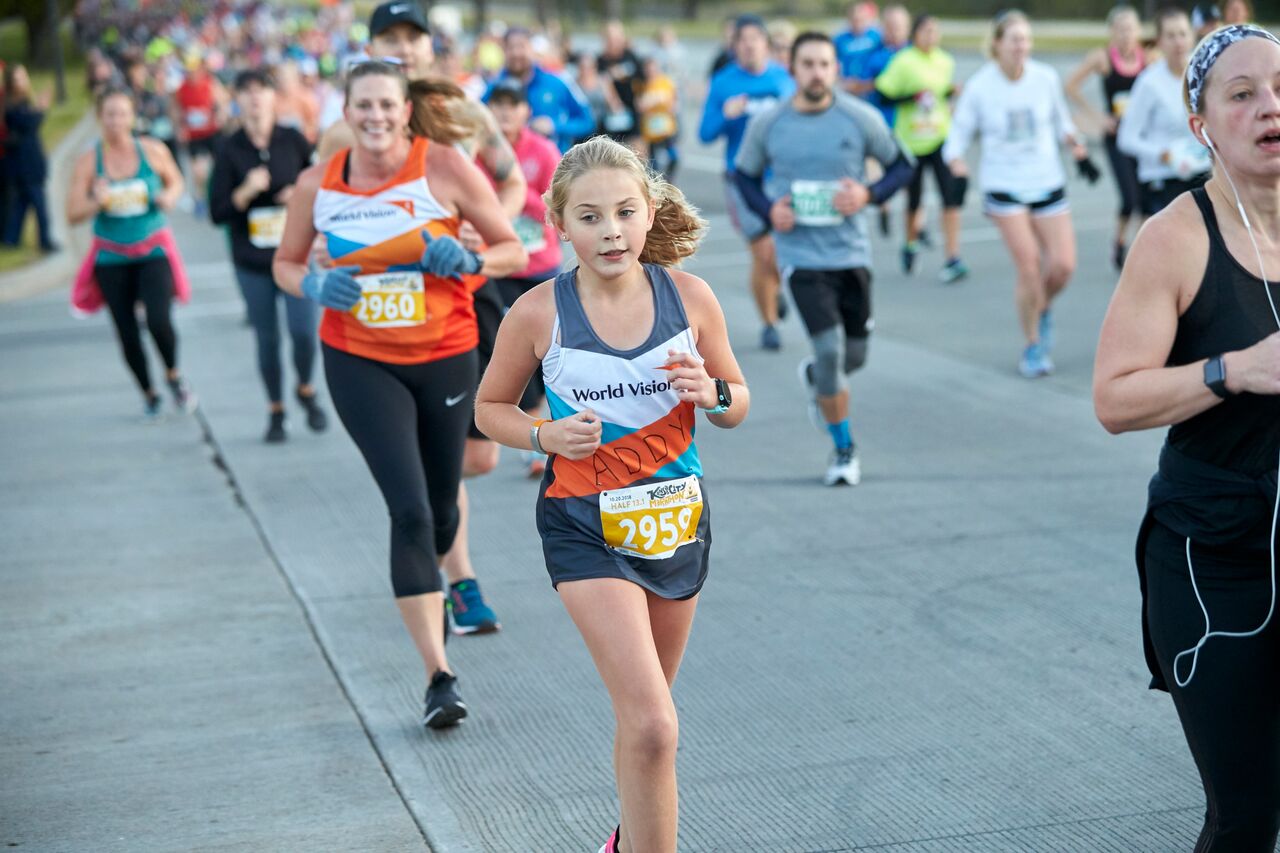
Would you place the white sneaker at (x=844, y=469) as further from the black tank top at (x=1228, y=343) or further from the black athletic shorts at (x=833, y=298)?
the black tank top at (x=1228, y=343)

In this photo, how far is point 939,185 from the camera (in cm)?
1444

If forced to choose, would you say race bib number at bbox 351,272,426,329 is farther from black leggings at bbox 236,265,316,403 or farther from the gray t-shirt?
black leggings at bbox 236,265,316,403

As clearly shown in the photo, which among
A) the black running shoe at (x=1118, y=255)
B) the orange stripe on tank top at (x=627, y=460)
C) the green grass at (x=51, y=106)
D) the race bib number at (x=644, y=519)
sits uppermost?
the orange stripe on tank top at (x=627, y=460)

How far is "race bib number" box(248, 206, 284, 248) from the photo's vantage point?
9.73 metres

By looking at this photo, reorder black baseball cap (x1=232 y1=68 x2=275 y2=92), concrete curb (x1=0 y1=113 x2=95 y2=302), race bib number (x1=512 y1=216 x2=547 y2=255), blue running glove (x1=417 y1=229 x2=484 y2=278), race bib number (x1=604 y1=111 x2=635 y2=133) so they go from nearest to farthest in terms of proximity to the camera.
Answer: blue running glove (x1=417 y1=229 x2=484 y2=278) < race bib number (x1=512 y1=216 x2=547 y2=255) < black baseball cap (x1=232 y1=68 x2=275 y2=92) < concrete curb (x1=0 y1=113 x2=95 y2=302) < race bib number (x1=604 y1=111 x2=635 y2=133)

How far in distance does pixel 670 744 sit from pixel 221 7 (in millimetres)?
83277

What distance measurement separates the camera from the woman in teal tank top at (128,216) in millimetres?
9938

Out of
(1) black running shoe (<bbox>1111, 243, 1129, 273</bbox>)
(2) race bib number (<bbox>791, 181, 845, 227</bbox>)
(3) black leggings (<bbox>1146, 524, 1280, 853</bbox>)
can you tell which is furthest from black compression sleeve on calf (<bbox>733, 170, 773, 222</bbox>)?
(1) black running shoe (<bbox>1111, 243, 1129, 273</bbox>)

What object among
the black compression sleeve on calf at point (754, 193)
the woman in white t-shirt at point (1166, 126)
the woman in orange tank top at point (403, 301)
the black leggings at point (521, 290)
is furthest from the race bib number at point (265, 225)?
the woman in white t-shirt at point (1166, 126)

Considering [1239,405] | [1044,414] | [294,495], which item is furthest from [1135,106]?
[1239,405]

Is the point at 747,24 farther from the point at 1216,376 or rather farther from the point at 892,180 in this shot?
the point at 1216,376

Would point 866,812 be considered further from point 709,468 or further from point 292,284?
point 709,468

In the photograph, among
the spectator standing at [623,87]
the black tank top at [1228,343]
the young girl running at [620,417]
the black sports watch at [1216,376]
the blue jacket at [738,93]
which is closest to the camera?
the black sports watch at [1216,376]

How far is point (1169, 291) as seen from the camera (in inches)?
124
